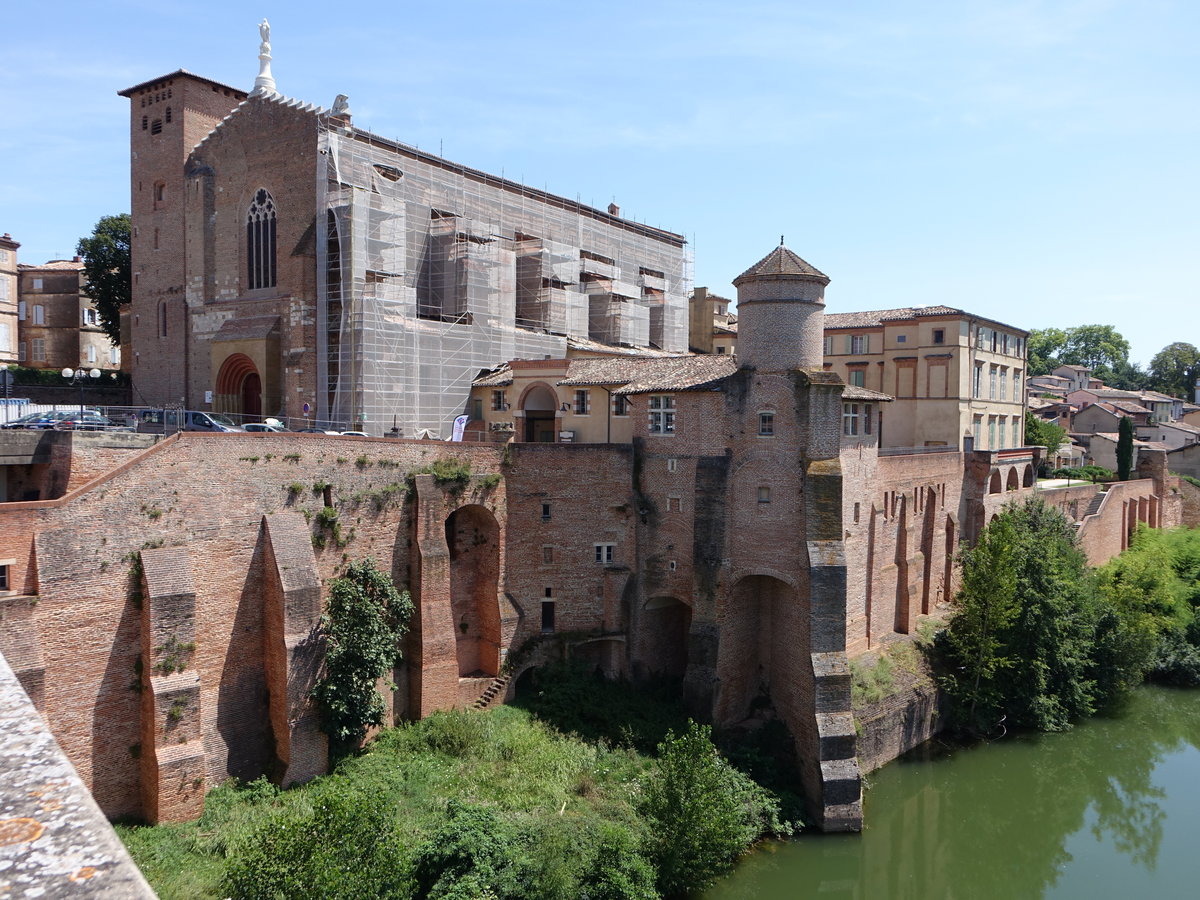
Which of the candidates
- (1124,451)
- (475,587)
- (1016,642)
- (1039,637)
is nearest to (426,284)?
(475,587)

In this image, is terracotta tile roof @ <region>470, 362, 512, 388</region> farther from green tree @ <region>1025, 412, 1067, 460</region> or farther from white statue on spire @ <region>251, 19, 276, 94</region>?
green tree @ <region>1025, 412, 1067, 460</region>

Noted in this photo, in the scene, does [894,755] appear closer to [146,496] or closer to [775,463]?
[775,463]

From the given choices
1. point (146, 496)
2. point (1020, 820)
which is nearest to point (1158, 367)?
point (1020, 820)

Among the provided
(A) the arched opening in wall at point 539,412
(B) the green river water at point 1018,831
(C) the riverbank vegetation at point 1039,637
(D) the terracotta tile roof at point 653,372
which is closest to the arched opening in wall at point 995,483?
(C) the riverbank vegetation at point 1039,637

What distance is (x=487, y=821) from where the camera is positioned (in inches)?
734

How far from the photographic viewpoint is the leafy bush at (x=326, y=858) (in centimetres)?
1448

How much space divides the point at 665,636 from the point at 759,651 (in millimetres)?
3243

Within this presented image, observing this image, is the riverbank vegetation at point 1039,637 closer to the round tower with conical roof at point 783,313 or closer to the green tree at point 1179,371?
the round tower with conical roof at point 783,313

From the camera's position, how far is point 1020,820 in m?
25.8

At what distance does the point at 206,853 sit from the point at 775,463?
17.9m

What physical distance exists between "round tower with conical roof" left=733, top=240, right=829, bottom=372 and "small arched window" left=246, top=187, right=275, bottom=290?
64.9ft

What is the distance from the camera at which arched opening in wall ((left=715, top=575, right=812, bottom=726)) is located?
2656 cm

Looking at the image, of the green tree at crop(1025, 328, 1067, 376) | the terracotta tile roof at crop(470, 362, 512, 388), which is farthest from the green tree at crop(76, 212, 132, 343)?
the green tree at crop(1025, 328, 1067, 376)

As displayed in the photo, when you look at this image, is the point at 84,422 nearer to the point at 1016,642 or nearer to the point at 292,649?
the point at 292,649
